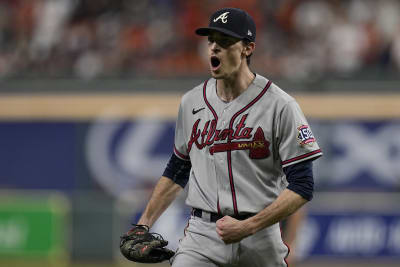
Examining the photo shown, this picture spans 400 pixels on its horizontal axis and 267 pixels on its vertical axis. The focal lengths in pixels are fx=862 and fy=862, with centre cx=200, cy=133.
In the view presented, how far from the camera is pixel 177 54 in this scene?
41.0 ft

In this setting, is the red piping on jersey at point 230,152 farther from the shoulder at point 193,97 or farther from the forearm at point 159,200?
the forearm at point 159,200

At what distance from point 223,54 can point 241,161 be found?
0.58 m

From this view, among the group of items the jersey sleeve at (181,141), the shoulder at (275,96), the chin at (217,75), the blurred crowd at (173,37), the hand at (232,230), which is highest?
the blurred crowd at (173,37)

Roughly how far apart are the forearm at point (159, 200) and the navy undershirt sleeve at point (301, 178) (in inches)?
28.9

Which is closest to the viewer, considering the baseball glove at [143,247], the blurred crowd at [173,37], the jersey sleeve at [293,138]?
the jersey sleeve at [293,138]

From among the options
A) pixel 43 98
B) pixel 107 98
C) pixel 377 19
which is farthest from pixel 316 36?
pixel 43 98

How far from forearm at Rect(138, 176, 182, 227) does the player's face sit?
0.73 m

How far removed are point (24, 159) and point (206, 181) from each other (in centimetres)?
829

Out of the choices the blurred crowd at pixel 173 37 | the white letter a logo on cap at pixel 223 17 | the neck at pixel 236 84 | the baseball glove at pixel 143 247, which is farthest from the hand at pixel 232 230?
the blurred crowd at pixel 173 37

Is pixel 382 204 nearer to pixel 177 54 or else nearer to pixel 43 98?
pixel 177 54

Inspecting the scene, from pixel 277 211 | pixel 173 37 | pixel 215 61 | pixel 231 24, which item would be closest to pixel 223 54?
pixel 215 61

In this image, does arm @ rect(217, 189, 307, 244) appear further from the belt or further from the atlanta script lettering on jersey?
the atlanta script lettering on jersey

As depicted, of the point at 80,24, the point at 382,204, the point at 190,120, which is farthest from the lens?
the point at 80,24

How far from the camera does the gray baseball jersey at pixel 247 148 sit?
4.49m
